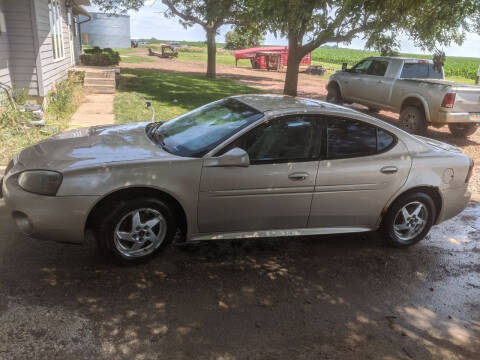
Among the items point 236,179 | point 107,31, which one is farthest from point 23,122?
point 107,31

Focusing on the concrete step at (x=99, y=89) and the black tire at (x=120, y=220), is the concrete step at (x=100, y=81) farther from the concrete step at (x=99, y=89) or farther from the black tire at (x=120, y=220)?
the black tire at (x=120, y=220)

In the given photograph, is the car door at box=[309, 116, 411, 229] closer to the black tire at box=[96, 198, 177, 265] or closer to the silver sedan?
the silver sedan

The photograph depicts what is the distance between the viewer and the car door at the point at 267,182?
3.89 m

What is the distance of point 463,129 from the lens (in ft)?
36.2

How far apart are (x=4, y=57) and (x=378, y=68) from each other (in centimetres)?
972

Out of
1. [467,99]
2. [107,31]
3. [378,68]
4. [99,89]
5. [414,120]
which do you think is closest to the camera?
[467,99]

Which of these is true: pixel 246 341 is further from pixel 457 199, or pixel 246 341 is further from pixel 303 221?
pixel 457 199

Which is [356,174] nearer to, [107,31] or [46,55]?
[46,55]

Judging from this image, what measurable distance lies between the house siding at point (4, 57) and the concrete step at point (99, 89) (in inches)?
179

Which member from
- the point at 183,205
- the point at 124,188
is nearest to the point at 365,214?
the point at 183,205

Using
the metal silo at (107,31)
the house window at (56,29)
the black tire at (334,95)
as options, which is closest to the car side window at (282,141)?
the black tire at (334,95)

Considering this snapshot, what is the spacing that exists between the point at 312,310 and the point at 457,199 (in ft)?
8.14

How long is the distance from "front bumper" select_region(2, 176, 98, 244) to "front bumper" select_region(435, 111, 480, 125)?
8869 millimetres

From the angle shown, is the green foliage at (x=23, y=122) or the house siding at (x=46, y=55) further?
the house siding at (x=46, y=55)
